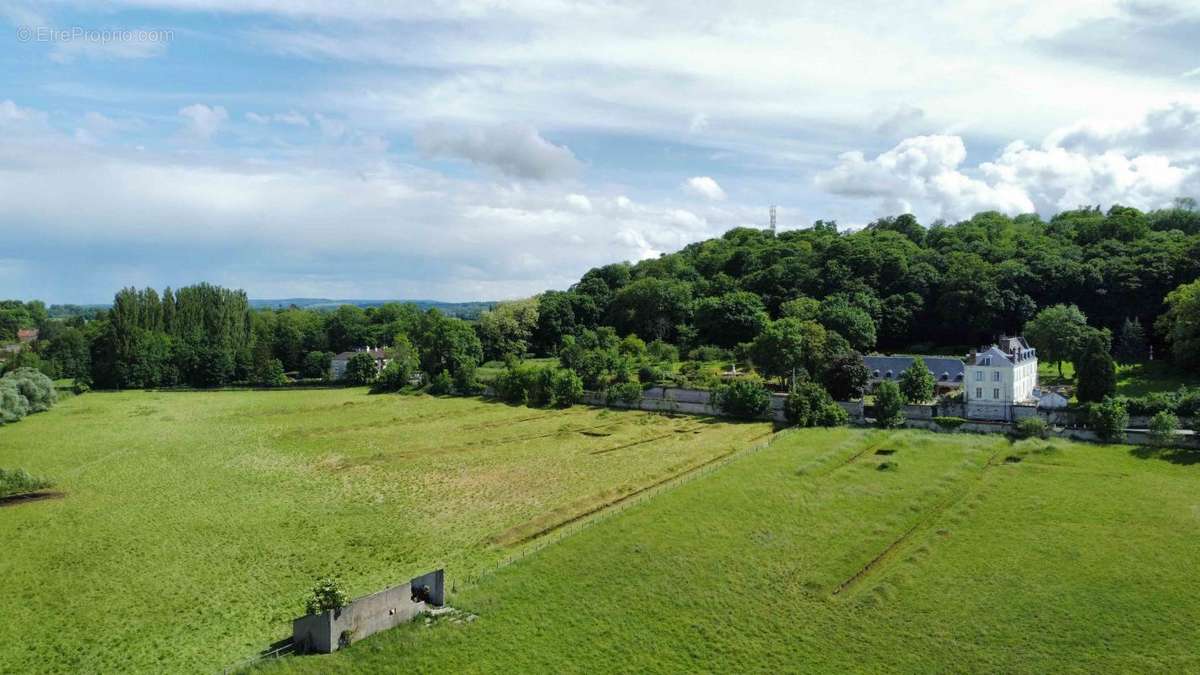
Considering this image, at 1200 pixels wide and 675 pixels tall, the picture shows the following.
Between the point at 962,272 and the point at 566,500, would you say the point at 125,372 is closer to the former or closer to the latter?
the point at 566,500

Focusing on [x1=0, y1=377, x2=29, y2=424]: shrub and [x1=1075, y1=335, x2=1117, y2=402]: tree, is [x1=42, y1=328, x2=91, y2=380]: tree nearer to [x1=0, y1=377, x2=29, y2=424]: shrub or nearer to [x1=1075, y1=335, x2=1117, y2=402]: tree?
[x1=0, y1=377, x2=29, y2=424]: shrub

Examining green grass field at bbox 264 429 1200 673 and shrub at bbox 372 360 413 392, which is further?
shrub at bbox 372 360 413 392

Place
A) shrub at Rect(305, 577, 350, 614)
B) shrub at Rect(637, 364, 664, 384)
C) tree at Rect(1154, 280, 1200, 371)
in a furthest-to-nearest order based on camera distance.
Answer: shrub at Rect(637, 364, 664, 384) → tree at Rect(1154, 280, 1200, 371) → shrub at Rect(305, 577, 350, 614)

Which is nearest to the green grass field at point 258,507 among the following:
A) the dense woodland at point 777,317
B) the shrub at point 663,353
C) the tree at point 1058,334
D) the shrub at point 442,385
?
the shrub at point 442,385

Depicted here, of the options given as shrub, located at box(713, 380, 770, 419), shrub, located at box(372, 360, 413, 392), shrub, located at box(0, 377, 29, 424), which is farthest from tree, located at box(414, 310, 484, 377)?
shrub, located at box(0, 377, 29, 424)

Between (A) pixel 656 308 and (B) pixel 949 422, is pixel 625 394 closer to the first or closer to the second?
(B) pixel 949 422

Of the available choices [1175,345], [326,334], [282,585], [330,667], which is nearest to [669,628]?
[330,667]
